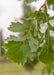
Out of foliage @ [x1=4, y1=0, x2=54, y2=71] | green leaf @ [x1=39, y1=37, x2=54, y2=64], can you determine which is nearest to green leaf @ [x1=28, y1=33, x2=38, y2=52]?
foliage @ [x1=4, y1=0, x2=54, y2=71]

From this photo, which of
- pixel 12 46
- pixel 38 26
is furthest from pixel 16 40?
pixel 38 26

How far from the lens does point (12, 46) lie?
57 centimetres

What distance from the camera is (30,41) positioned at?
22.4 inches

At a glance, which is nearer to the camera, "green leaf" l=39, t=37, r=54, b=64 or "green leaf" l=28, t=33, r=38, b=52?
"green leaf" l=28, t=33, r=38, b=52

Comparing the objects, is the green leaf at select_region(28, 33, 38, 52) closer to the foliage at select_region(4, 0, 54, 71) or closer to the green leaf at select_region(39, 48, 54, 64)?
the foliage at select_region(4, 0, 54, 71)

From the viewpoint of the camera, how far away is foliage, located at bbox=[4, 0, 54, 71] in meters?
0.56

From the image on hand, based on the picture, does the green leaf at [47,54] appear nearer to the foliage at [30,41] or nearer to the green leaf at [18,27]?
the foliage at [30,41]

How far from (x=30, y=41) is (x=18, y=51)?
61mm

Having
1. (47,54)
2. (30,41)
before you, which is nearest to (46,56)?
Answer: (47,54)

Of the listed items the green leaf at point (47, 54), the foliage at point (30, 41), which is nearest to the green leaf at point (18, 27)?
the foliage at point (30, 41)

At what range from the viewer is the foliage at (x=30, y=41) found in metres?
0.56

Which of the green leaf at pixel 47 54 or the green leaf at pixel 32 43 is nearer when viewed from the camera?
the green leaf at pixel 32 43

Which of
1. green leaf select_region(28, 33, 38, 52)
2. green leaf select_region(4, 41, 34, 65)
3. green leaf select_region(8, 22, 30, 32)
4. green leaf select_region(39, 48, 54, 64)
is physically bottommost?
green leaf select_region(39, 48, 54, 64)

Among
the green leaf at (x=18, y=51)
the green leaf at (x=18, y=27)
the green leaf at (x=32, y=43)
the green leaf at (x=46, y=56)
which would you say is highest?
the green leaf at (x=18, y=27)
